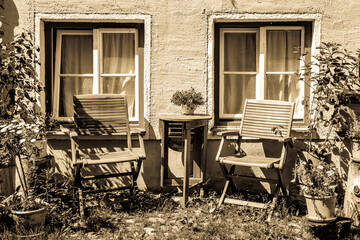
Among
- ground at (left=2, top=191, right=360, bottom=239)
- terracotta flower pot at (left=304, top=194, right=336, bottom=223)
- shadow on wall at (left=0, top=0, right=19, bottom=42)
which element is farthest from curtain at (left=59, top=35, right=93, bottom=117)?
terracotta flower pot at (left=304, top=194, right=336, bottom=223)

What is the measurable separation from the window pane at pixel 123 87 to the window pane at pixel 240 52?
4.29ft

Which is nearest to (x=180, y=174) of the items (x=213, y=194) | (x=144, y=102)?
(x=213, y=194)

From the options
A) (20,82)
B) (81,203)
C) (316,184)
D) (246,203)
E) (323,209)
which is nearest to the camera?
(323,209)

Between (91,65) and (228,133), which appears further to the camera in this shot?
(91,65)

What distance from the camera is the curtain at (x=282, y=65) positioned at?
6754mm

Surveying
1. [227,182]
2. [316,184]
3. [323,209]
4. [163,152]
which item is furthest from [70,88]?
[323,209]

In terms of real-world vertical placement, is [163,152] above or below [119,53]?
below

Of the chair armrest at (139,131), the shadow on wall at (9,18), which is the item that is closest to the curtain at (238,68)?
the chair armrest at (139,131)

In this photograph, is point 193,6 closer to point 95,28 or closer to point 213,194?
point 95,28

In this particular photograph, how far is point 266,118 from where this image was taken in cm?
623

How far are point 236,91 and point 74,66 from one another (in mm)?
2233

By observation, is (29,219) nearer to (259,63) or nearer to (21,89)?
(21,89)

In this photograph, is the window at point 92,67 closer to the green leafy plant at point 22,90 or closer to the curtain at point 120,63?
the curtain at point 120,63

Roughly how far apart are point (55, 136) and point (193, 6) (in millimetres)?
2460
